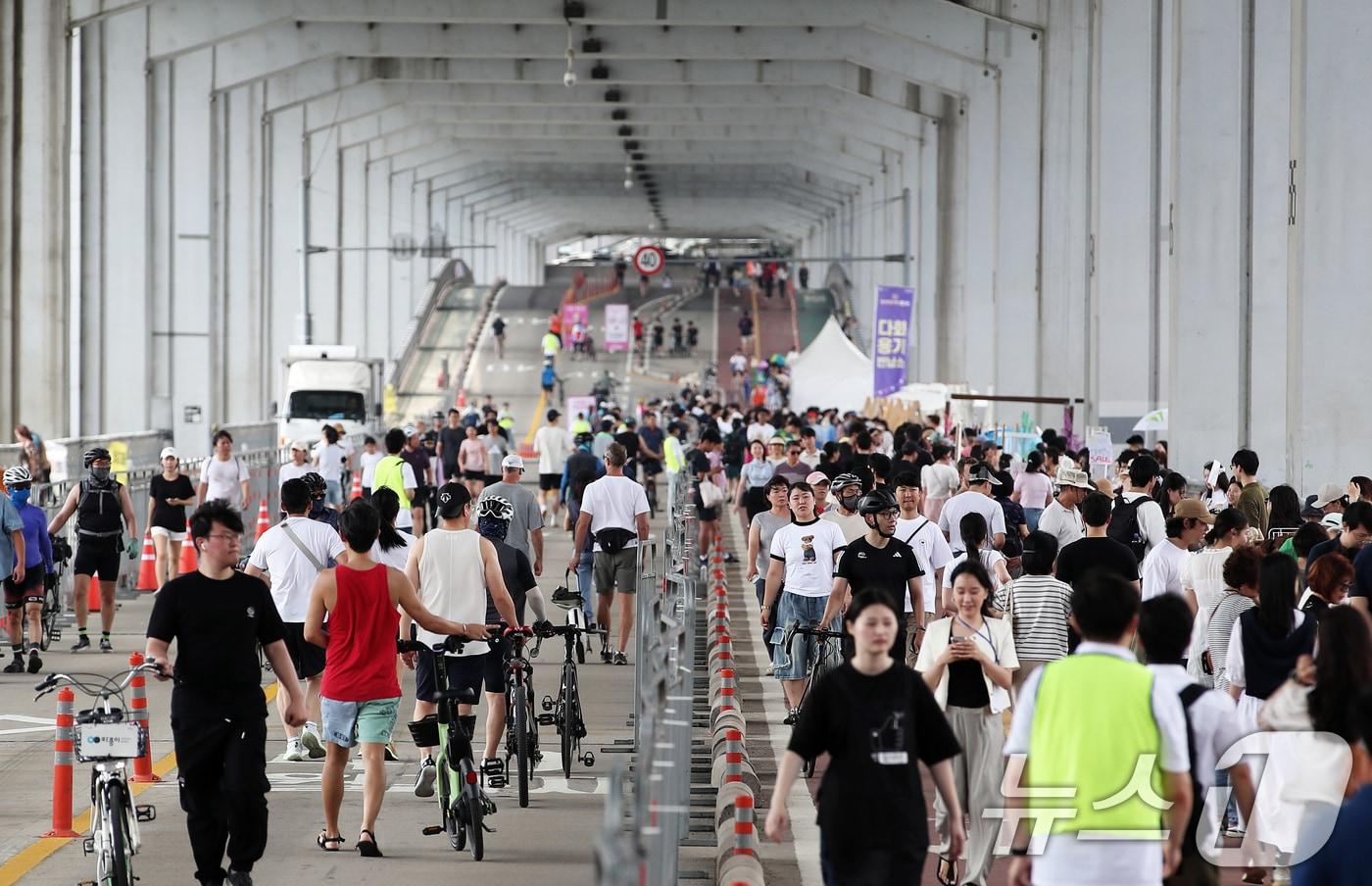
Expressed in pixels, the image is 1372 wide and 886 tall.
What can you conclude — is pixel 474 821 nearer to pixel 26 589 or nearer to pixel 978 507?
pixel 978 507

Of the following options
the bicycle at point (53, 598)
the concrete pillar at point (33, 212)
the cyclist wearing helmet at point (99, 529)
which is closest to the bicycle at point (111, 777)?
the bicycle at point (53, 598)

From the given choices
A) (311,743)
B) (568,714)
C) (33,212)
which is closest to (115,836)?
(568,714)

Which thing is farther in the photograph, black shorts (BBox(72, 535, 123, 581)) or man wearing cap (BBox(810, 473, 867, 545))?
black shorts (BBox(72, 535, 123, 581))

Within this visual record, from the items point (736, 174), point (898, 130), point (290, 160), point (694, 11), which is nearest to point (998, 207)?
point (694, 11)

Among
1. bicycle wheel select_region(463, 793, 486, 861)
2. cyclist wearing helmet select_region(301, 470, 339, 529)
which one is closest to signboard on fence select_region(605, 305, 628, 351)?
cyclist wearing helmet select_region(301, 470, 339, 529)

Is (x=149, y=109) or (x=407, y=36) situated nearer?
(x=149, y=109)

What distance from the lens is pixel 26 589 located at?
1634 cm

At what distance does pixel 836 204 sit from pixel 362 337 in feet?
89.7

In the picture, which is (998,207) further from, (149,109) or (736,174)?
(736,174)

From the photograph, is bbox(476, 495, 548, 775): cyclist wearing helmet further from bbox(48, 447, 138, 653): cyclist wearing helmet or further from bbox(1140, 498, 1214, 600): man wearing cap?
bbox(48, 447, 138, 653): cyclist wearing helmet

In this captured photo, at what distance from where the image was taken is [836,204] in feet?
294

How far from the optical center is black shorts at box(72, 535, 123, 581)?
17.4 meters

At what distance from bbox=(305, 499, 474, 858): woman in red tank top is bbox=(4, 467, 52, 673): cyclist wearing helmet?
24.4ft

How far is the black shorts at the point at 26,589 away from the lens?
1622 centimetres
